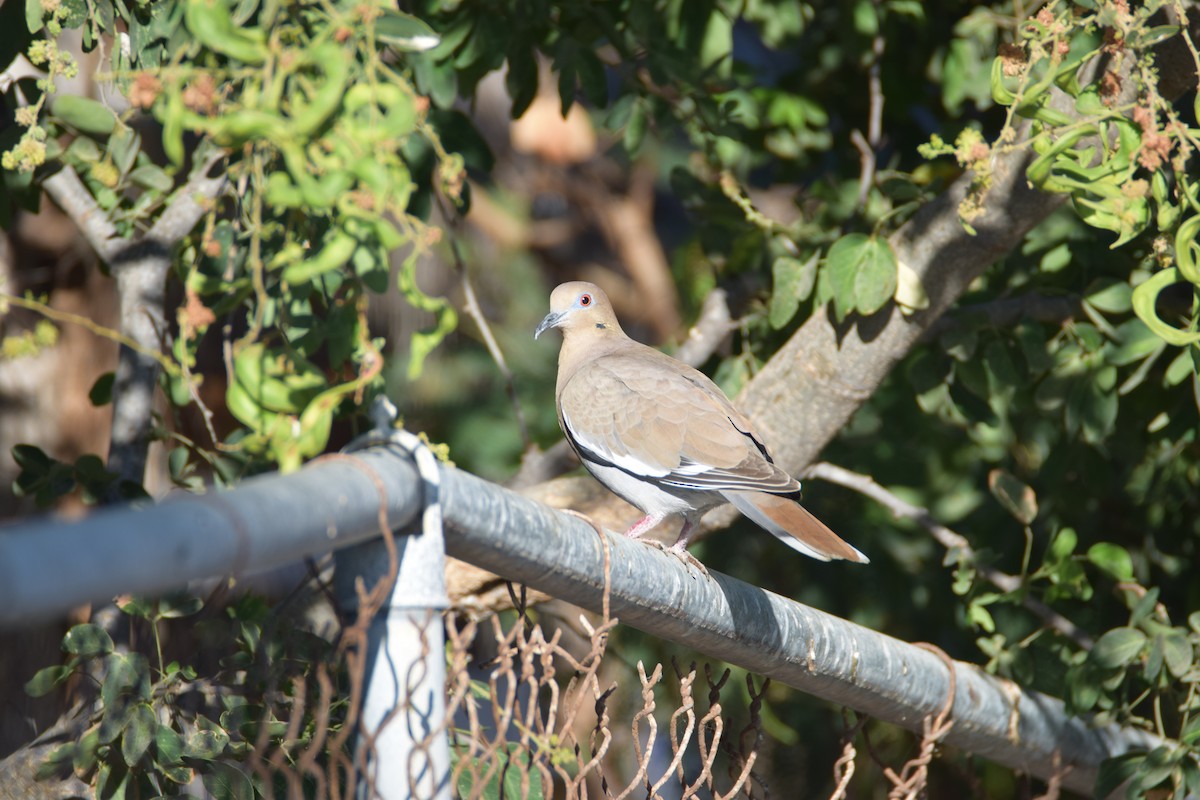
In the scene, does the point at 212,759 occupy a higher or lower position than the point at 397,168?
lower

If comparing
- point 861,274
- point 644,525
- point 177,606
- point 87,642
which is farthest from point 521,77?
point 87,642

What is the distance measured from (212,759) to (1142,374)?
2.45m

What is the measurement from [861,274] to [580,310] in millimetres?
961

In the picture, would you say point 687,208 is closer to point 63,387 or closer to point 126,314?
point 126,314

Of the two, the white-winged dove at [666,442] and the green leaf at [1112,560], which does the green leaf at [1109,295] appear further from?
the white-winged dove at [666,442]

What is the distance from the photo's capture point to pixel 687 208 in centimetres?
399

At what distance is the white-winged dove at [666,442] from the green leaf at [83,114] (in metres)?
1.27

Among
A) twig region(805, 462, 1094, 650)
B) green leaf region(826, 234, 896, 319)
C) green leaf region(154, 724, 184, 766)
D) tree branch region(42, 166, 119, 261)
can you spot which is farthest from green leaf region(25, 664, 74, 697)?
twig region(805, 462, 1094, 650)

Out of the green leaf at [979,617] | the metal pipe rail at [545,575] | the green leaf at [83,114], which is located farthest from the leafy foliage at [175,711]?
the green leaf at [979,617]

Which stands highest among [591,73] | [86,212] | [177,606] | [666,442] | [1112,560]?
[591,73]

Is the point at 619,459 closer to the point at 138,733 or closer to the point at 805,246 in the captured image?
the point at 805,246

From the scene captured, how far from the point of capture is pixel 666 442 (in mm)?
2973

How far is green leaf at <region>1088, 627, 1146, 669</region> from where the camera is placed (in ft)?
9.43

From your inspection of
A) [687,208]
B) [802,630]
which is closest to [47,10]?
[802,630]
